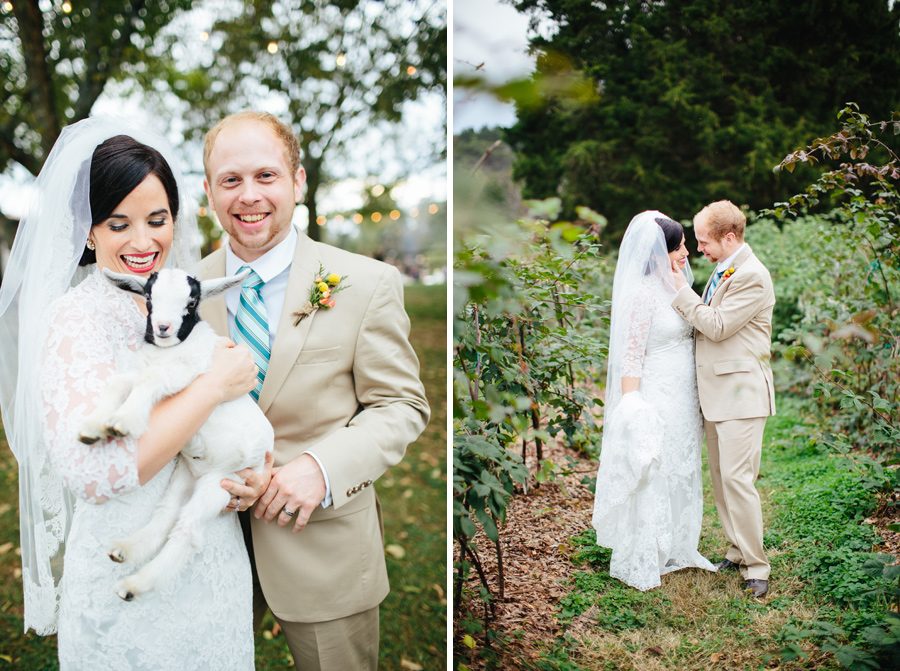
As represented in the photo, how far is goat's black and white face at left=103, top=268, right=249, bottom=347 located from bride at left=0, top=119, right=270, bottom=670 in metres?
0.11

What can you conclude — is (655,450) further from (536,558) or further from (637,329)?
(536,558)

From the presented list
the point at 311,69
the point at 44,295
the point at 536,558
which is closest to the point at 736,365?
the point at 536,558

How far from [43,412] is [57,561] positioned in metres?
0.89

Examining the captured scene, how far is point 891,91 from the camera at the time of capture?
3.12 meters

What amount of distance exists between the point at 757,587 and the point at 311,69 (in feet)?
22.6

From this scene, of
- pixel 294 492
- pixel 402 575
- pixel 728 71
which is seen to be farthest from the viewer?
pixel 402 575

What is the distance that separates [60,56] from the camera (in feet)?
18.9

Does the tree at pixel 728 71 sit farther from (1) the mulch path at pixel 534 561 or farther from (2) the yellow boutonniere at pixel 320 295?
(1) the mulch path at pixel 534 561

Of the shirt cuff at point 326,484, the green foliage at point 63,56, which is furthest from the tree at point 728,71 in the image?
the green foliage at point 63,56

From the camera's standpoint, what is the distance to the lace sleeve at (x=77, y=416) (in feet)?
4.76

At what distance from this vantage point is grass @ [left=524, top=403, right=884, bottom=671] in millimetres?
2494

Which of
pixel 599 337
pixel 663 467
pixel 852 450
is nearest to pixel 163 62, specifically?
pixel 599 337

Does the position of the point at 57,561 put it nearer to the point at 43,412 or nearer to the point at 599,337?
the point at 43,412

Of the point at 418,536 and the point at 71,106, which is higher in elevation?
the point at 71,106
